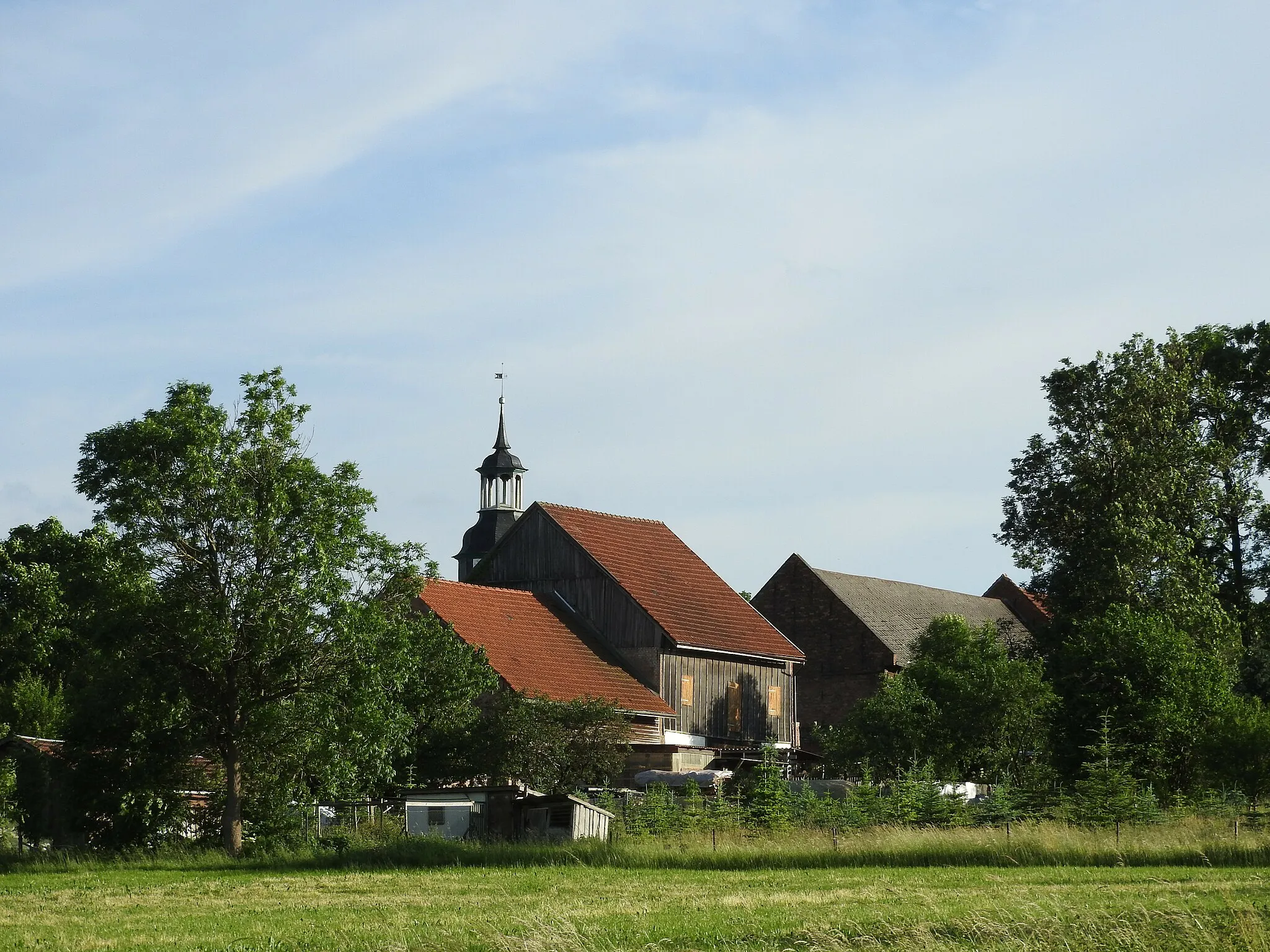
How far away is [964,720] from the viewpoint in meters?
44.3

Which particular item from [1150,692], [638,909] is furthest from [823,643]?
[638,909]

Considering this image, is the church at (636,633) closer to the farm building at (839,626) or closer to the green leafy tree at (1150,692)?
the farm building at (839,626)

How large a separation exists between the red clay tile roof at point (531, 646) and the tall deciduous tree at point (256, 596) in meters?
11.6

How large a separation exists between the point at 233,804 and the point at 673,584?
25792 mm

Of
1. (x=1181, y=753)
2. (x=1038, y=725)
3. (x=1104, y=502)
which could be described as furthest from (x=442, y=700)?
(x=1104, y=502)

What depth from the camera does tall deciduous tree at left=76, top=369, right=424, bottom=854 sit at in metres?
32.6

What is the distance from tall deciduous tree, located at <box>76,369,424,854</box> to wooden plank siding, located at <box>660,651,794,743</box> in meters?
20.0

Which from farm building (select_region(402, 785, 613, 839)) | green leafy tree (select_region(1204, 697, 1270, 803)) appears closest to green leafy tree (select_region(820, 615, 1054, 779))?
green leafy tree (select_region(1204, 697, 1270, 803))

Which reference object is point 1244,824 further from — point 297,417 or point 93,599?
point 93,599

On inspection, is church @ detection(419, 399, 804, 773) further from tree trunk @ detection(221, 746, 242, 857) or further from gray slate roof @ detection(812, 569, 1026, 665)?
tree trunk @ detection(221, 746, 242, 857)

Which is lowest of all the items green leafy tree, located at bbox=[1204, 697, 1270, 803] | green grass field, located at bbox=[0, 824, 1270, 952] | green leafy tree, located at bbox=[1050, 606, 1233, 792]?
green grass field, located at bbox=[0, 824, 1270, 952]

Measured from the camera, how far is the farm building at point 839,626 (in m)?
65.8

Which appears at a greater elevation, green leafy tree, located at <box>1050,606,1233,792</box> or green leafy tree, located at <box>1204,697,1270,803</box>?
green leafy tree, located at <box>1050,606,1233,792</box>

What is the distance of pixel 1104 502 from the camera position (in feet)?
163
